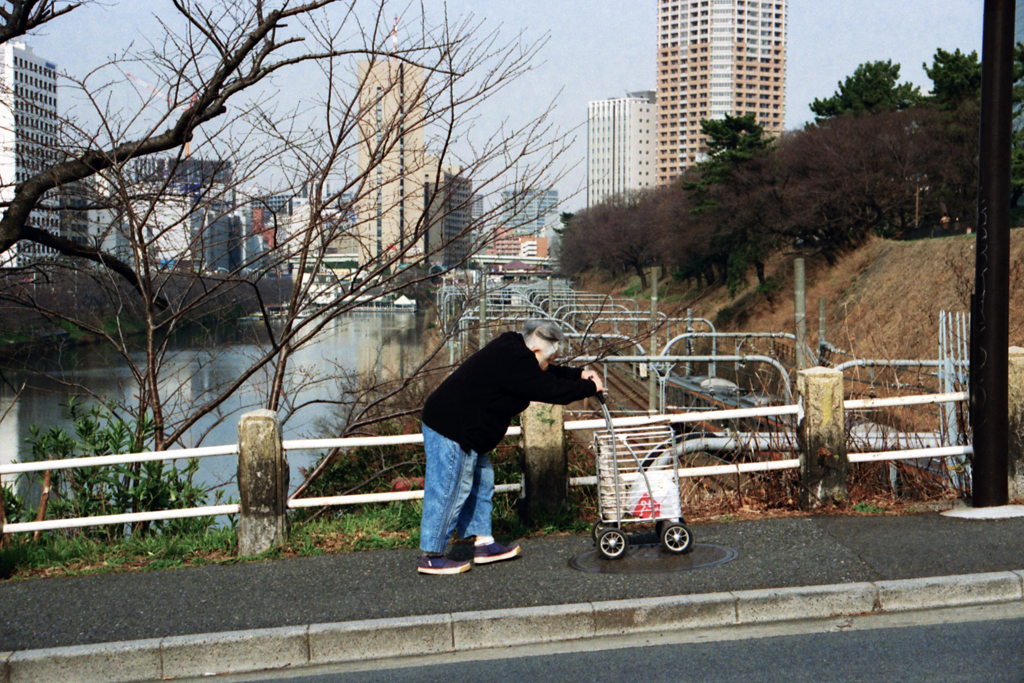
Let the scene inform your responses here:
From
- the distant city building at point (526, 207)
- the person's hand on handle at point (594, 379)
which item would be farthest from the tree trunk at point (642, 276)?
the person's hand on handle at point (594, 379)

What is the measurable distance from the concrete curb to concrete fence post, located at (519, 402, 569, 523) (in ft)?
5.76

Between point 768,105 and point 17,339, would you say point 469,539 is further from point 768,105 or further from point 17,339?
point 768,105

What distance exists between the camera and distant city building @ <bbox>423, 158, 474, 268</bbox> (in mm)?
8516

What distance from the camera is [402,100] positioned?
8.49m

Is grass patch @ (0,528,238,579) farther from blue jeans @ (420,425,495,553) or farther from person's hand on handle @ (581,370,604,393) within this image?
person's hand on handle @ (581,370,604,393)

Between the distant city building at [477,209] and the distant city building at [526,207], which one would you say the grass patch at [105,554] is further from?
the distant city building at [526,207]

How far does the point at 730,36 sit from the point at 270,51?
643 feet

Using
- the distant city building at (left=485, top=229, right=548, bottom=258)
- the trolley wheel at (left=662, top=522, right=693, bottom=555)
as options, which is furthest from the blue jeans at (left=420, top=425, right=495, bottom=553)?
the distant city building at (left=485, top=229, right=548, bottom=258)

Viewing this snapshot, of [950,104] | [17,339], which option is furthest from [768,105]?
[17,339]

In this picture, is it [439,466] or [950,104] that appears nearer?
[439,466]

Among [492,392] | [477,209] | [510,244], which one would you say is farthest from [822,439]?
[510,244]

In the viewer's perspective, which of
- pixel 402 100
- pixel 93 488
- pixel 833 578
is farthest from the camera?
pixel 402 100

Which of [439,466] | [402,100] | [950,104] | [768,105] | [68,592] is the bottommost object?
[68,592]

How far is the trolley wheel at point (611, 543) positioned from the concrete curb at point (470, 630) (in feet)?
2.60
